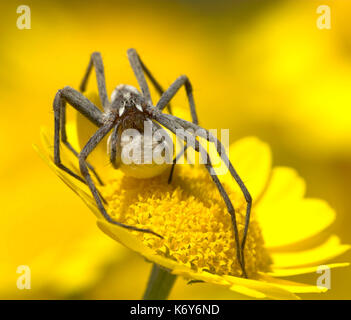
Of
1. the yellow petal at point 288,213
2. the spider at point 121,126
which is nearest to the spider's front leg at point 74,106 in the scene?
the spider at point 121,126

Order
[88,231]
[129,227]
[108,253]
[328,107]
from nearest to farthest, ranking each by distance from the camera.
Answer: [129,227], [108,253], [88,231], [328,107]

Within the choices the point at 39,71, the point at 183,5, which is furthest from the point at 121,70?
the point at 183,5

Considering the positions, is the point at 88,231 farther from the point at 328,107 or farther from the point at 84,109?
the point at 328,107

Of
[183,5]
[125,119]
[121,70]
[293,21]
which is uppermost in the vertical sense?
[183,5]

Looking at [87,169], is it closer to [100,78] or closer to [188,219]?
[188,219]

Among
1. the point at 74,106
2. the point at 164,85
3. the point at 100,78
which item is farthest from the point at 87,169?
the point at 164,85

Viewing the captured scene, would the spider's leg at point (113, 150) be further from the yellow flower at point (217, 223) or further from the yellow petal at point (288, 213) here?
the yellow petal at point (288, 213)

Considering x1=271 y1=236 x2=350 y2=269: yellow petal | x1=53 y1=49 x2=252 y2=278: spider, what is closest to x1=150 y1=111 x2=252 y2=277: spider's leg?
x1=53 y1=49 x2=252 y2=278: spider
